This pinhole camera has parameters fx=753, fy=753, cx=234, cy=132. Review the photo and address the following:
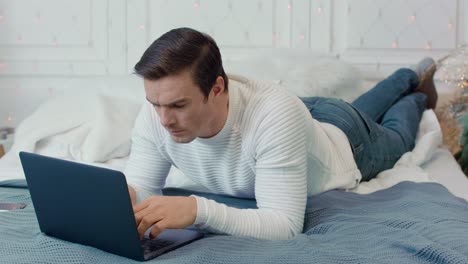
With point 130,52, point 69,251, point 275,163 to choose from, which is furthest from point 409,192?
point 130,52

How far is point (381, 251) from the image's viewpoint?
1262mm

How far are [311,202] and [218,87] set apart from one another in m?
0.37

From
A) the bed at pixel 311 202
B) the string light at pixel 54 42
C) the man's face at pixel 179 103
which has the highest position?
the man's face at pixel 179 103

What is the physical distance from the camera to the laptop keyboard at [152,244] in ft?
4.13

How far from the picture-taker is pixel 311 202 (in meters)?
1.62

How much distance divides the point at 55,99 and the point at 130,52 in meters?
0.54

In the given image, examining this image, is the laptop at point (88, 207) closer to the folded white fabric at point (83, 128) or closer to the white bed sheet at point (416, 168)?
the white bed sheet at point (416, 168)

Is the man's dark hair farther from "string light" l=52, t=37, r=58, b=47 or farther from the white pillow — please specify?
"string light" l=52, t=37, r=58, b=47

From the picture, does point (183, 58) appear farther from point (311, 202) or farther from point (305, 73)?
point (305, 73)

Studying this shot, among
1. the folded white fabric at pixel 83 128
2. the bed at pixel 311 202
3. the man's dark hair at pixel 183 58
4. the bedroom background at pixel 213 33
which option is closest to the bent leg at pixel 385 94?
the bed at pixel 311 202

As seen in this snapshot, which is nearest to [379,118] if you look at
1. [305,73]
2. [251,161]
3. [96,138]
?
[305,73]

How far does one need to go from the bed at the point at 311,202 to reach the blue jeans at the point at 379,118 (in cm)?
5

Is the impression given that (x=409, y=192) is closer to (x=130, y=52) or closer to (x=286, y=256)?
(x=286, y=256)

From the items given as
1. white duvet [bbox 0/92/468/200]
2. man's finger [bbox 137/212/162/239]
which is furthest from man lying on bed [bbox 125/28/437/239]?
white duvet [bbox 0/92/468/200]
